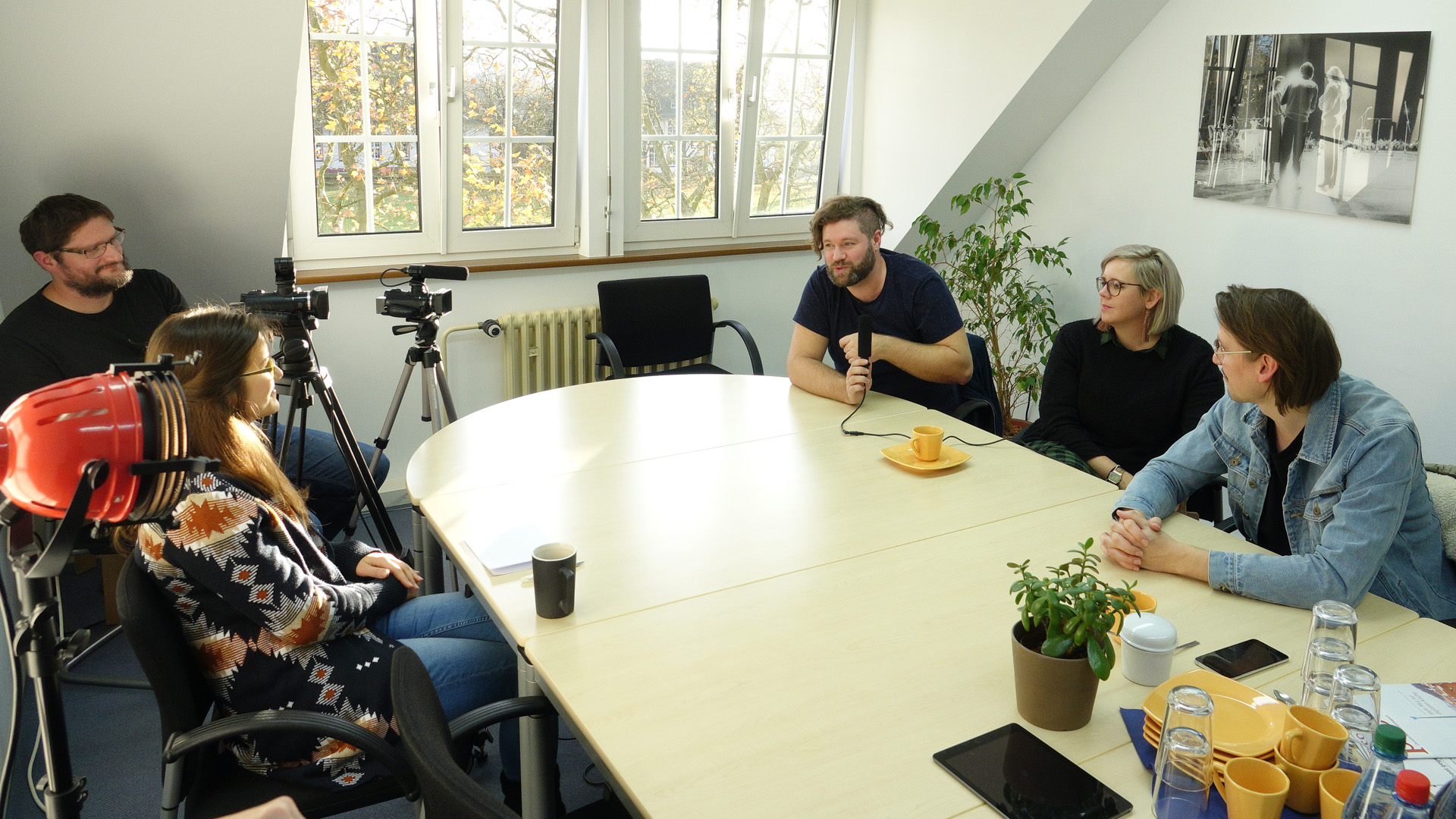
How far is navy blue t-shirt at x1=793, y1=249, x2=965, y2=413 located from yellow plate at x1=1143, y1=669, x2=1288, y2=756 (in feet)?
5.82

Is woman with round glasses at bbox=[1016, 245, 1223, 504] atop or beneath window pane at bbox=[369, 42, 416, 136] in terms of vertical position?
beneath

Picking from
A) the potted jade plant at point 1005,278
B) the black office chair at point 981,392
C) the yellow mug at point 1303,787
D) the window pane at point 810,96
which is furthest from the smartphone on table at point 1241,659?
the window pane at point 810,96

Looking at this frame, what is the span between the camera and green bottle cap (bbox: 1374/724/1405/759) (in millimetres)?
987

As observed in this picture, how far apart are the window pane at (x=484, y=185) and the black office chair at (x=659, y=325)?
0.57 metres

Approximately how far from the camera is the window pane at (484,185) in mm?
4199

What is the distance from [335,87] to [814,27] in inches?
89.5

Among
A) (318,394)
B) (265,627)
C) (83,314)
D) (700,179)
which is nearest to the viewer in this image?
(265,627)

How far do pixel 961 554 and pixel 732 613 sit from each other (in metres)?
0.50

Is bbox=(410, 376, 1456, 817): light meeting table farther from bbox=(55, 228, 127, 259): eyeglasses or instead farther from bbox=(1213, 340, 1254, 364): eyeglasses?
bbox=(55, 228, 127, 259): eyeglasses

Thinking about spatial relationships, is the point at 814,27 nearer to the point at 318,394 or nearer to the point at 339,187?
the point at 339,187

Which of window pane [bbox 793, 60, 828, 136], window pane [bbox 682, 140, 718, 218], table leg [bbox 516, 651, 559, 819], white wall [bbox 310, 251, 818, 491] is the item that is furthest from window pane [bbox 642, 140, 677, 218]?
Answer: table leg [bbox 516, 651, 559, 819]

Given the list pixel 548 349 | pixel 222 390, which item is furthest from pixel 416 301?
pixel 222 390

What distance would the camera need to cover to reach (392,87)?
3955 mm

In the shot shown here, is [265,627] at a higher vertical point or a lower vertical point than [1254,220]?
lower
